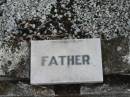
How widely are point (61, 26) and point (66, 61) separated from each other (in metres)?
0.17

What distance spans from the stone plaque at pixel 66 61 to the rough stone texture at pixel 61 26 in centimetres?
4

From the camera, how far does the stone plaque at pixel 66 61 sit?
1316 millimetres

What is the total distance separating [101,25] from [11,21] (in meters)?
0.36

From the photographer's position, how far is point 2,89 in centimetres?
137

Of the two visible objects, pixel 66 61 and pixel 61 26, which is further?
pixel 61 26

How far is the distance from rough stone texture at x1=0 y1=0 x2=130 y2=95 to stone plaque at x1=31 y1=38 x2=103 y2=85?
1.5 inches

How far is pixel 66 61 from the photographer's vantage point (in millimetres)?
1336

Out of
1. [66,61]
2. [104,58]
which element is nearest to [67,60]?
[66,61]

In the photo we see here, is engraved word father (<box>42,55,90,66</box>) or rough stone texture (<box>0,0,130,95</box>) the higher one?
rough stone texture (<box>0,0,130,95</box>)

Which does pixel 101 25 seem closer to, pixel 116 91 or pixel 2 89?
pixel 116 91

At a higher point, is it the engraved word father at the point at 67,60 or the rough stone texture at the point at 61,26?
the rough stone texture at the point at 61,26

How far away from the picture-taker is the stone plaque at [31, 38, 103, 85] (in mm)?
1316

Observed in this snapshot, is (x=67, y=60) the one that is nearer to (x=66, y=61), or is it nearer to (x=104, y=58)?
(x=66, y=61)

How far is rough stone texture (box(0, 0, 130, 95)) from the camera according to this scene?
1.36 metres
